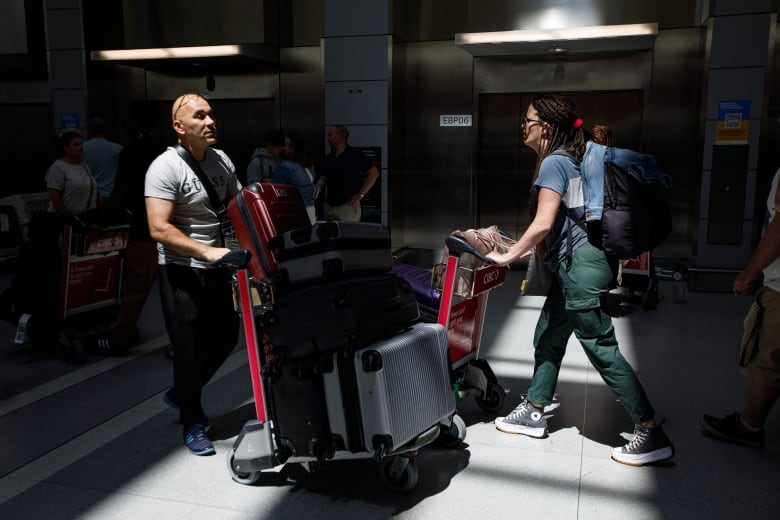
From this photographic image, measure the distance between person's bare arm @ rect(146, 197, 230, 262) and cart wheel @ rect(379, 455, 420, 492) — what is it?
3.97 ft

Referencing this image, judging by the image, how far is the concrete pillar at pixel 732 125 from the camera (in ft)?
25.6

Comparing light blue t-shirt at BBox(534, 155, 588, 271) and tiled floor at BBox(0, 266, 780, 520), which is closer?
tiled floor at BBox(0, 266, 780, 520)

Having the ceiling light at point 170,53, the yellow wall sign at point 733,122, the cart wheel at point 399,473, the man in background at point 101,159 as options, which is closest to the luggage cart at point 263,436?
the cart wheel at point 399,473

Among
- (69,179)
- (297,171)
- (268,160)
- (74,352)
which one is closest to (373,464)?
(74,352)

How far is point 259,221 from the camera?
10.2ft

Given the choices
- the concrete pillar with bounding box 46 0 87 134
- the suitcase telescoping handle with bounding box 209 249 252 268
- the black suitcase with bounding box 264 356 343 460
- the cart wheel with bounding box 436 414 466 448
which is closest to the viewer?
the black suitcase with bounding box 264 356 343 460

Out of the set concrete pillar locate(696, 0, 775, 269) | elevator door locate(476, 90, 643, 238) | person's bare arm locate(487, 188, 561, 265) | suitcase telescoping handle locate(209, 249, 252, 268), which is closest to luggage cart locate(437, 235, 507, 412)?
person's bare arm locate(487, 188, 561, 265)

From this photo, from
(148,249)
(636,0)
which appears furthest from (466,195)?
(148,249)

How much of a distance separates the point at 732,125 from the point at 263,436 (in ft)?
22.6

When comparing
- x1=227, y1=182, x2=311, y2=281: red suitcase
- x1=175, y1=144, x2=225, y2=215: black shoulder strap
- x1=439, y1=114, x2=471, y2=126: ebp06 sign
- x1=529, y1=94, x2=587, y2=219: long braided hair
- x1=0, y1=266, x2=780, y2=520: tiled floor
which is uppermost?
x1=439, y1=114, x2=471, y2=126: ebp06 sign

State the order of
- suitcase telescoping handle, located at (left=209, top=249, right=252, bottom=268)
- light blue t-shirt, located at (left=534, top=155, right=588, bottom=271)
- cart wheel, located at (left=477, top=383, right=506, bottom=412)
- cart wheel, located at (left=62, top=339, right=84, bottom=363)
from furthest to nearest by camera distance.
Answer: cart wheel, located at (left=62, top=339, right=84, bottom=363) → cart wheel, located at (left=477, top=383, right=506, bottom=412) → light blue t-shirt, located at (left=534, top=155, right=588, bottom=271) → suitcase telescoping handle, located at (left=209, top=249, right=252, bottom=268)

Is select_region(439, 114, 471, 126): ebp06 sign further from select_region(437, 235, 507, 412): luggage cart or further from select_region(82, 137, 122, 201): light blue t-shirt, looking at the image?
select_region(437, 235, 507, 412): luggage cart

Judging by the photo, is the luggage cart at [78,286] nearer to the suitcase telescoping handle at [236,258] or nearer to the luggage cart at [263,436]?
the luggage cart at [263,436]

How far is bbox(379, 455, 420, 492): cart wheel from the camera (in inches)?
124
